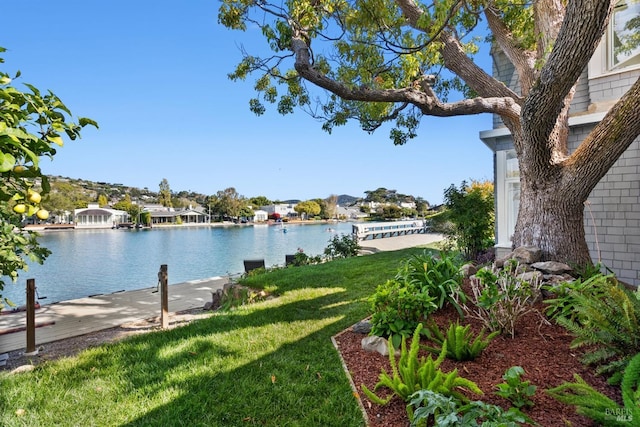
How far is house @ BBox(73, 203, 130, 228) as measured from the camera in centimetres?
4131

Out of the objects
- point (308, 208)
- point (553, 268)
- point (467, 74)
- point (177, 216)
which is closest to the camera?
point (553, 268)

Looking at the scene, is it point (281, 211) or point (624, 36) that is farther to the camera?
point (281, 211)

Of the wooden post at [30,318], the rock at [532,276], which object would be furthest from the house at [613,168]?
Result: the wooden post at [30,318]

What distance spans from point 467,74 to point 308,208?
57.5 meters

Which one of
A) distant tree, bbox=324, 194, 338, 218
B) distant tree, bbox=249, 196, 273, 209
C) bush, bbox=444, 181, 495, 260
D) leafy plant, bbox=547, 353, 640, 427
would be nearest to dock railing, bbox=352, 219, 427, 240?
bush, bbox=444, 181, 495, 260

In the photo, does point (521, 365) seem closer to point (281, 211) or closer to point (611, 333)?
point (611, 333)

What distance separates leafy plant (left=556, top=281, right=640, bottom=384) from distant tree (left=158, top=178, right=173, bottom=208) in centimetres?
6459

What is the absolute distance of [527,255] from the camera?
4141 mm

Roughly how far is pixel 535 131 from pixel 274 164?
99.7ft

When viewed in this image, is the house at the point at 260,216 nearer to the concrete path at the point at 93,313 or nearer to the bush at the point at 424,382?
the concrete path at the point at 93,313

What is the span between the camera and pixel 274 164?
33.4 metres

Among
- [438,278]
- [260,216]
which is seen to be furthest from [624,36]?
[260,216]

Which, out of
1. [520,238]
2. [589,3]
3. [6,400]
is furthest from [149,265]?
[589,3]

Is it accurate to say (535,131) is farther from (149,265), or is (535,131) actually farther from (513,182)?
(149,265)
